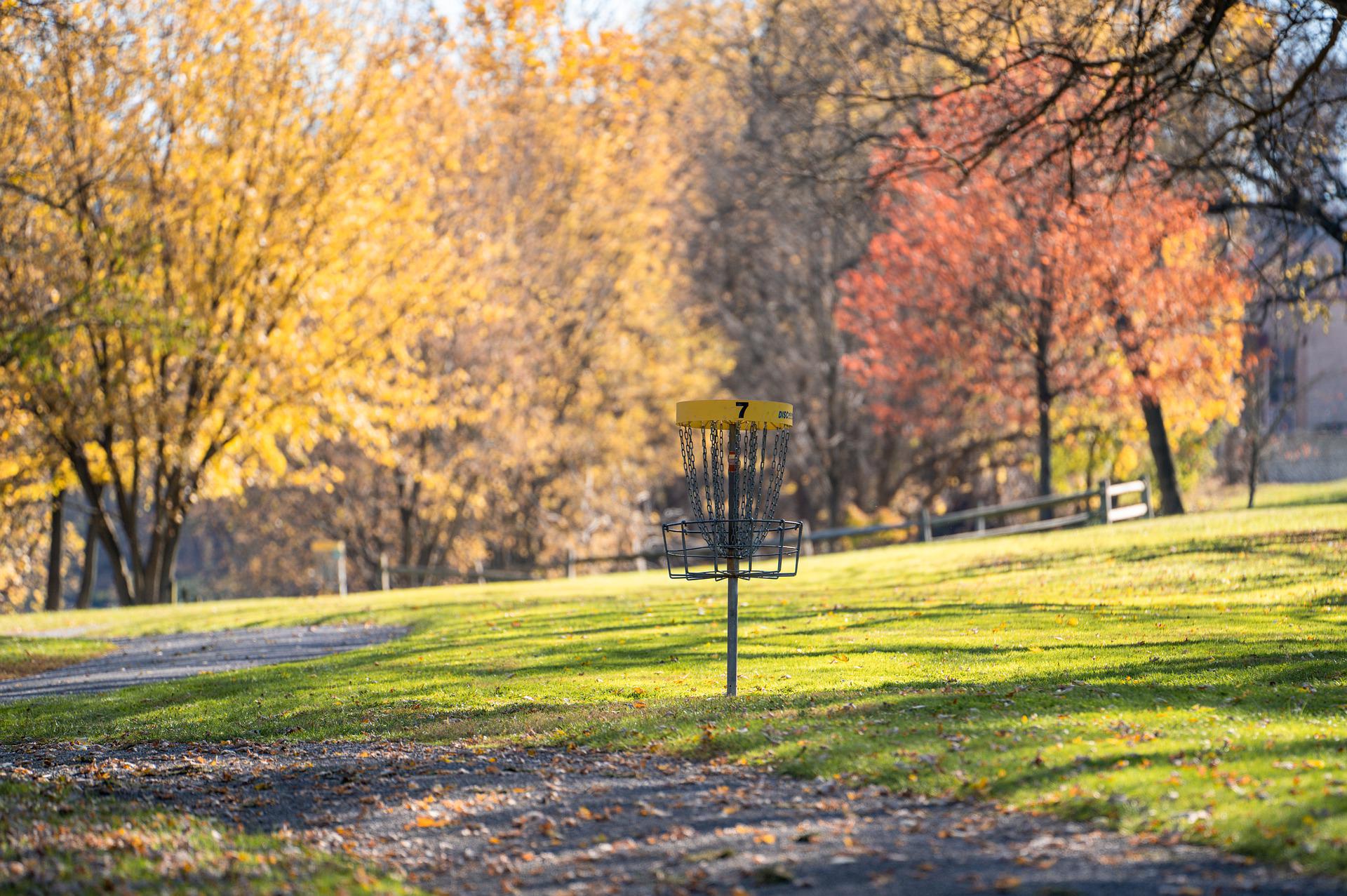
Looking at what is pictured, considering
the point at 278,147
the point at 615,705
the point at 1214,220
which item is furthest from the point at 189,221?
the point at 1214,220

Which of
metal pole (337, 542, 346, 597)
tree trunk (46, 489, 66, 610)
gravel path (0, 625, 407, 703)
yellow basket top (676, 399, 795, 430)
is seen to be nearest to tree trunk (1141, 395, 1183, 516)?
gravel path (0, 625, 407, 703)

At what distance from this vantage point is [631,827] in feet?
22.4

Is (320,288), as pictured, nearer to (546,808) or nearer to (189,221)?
(189,221)

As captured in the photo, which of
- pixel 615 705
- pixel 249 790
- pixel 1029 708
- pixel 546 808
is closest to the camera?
pixel 546 808

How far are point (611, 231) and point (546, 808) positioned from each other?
28.9 metres

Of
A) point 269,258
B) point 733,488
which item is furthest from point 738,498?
point 269,258

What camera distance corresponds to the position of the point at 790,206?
35469 millimetres

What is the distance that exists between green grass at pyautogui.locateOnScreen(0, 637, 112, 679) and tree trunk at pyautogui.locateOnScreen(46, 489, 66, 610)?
10533 mm

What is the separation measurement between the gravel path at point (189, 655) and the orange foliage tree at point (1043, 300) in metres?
12.1

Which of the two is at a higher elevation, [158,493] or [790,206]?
[790,206]

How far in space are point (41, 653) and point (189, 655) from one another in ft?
6.17

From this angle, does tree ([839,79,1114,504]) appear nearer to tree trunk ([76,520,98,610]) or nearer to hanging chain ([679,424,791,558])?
hanging chain ([679,424,791,558])

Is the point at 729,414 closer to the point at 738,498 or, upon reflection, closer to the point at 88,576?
the point at 738,498

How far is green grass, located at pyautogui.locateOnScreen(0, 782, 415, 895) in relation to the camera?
5.73 meters
